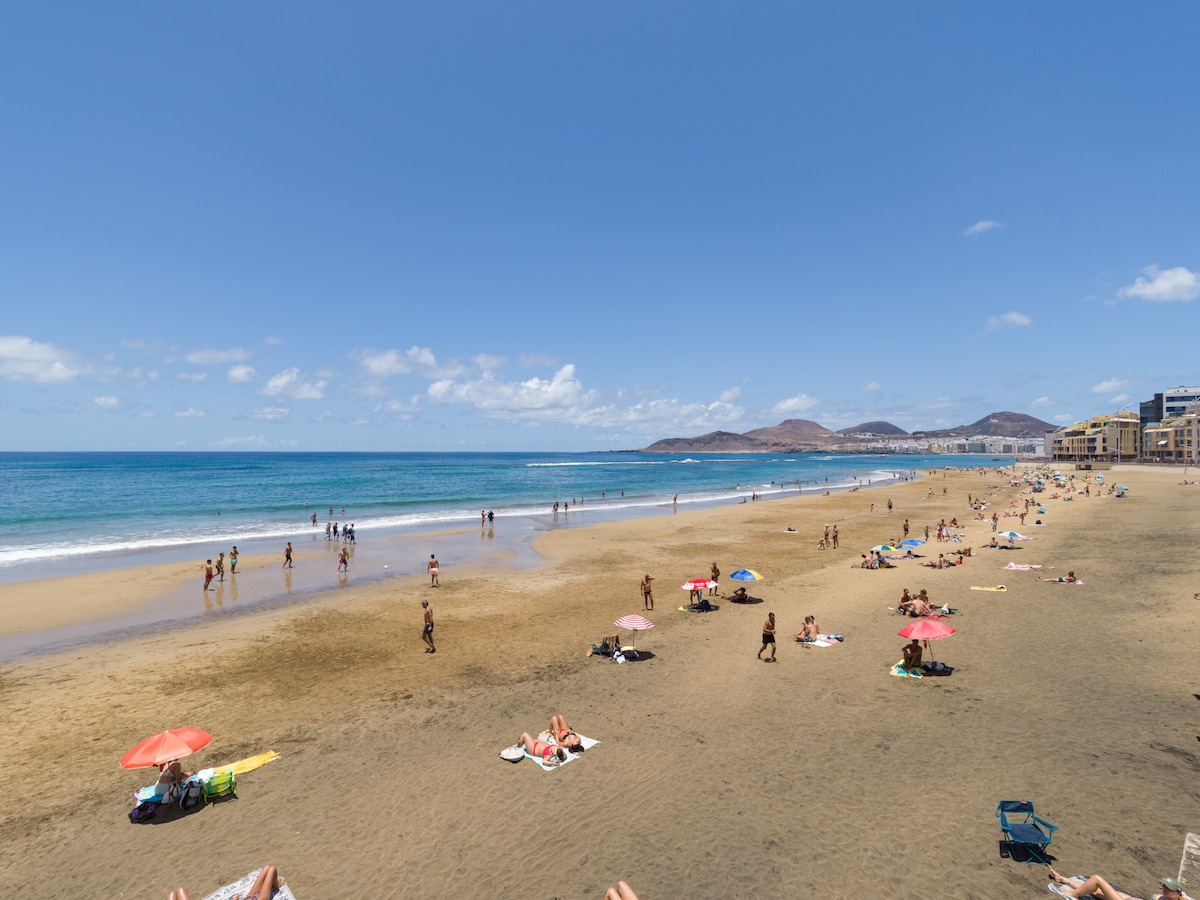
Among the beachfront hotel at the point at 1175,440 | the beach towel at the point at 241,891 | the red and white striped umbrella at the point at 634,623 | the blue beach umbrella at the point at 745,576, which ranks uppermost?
the beachfront hotel at the point at 1175,440

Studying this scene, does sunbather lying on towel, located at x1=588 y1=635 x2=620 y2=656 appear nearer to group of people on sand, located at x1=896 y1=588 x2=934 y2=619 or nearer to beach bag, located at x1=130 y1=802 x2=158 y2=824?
beach bag, located at x1=130 y1=802 x2=158 y2=824

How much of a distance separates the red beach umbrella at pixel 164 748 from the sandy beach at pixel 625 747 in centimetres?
99

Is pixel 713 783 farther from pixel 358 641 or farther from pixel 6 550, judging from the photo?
pixel 6 550

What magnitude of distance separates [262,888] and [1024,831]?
30.7 feet

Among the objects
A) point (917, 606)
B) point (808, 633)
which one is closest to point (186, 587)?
point (808, 633)

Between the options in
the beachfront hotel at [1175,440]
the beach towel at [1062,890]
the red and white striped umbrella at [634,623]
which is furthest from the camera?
the beachfront hotel at [1175,440]

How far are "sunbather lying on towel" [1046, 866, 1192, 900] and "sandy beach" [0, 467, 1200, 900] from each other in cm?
28

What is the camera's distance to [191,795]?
8.53 metres

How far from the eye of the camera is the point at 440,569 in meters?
27.1

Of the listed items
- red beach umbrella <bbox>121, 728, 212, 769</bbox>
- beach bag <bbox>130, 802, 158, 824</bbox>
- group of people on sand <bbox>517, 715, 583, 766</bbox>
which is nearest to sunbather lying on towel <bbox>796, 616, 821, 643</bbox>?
group of people on sand <bbox>517, 715, 583, 766</bbox>

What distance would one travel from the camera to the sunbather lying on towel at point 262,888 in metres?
6.30

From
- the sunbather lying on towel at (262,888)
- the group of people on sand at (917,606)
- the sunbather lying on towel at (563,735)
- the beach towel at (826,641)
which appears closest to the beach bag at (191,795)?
the sunbather lying on towel at (262,888)

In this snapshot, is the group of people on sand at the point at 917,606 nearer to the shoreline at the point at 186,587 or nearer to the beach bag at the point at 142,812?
the shoreline at the point at 186,587

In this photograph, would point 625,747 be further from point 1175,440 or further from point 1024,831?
point 1175,440
